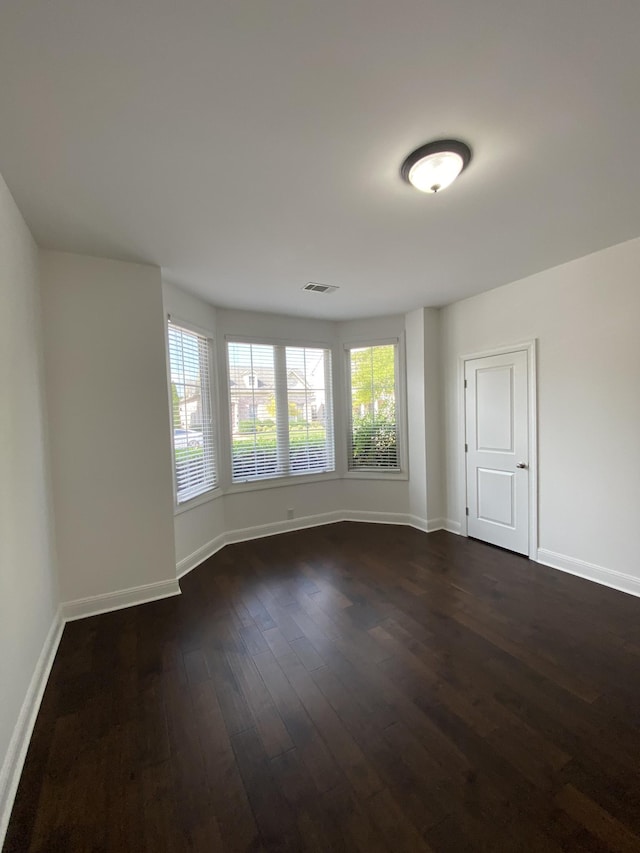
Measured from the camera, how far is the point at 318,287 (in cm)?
344

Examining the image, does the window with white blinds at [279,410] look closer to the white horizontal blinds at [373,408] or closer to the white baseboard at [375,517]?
the white horizontal blinds at [373,408]

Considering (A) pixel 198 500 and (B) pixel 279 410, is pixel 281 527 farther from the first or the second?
(B) pixel 279 410

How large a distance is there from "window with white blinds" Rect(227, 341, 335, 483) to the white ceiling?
5.59 ft

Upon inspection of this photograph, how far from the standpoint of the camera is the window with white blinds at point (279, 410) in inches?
163

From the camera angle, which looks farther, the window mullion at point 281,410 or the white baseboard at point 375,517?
the white baseboard at point 375,517

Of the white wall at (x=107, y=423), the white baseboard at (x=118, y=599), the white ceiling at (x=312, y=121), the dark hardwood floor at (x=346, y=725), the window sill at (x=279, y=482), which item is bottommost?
the dark hardwood floor at (x=346, y=725)

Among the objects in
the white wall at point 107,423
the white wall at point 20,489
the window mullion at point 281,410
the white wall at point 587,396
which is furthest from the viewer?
the window mullion at point 281,410

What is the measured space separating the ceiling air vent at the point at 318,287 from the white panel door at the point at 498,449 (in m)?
1.80

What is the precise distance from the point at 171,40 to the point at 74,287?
2006 mm

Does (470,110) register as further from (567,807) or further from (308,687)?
(308,687)

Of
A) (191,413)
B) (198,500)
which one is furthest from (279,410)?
(198,500)

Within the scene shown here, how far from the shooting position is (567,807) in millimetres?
1291

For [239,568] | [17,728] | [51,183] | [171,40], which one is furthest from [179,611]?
[171,40]

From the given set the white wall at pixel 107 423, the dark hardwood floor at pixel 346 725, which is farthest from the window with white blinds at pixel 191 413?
the dark hardwood floor at pixel 346 725
